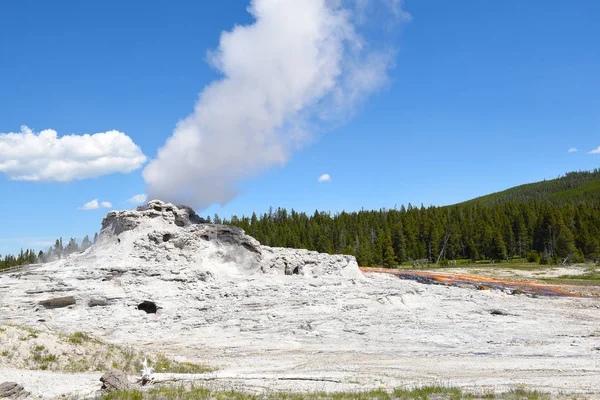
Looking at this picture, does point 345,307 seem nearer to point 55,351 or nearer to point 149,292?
point 149,292

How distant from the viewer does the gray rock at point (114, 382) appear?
12.7 meters

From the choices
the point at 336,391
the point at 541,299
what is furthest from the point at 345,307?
the point at 541,299

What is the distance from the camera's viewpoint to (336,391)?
501 inches

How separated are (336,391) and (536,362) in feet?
27.3

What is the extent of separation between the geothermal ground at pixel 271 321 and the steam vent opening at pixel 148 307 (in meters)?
0.35

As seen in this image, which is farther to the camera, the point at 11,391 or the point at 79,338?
the point at 79,338

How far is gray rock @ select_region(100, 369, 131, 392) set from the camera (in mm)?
12680

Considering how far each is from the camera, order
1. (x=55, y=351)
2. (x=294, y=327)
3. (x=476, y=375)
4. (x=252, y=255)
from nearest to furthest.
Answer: (x=476, y=375) → (x=55, y=351) → (x=294, y=327) → (x=252, y=255)

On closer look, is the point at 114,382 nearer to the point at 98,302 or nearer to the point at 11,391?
the point at 11,391

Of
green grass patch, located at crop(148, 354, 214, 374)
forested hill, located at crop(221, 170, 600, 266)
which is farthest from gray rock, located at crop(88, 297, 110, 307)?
forested hill, located at crop(221, 170, 600, 266)

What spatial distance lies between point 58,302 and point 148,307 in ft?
15.7

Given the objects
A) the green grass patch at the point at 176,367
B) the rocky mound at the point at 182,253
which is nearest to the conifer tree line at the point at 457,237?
the rocky mound at the point at 182,253

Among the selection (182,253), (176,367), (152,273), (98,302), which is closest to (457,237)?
(182,253)

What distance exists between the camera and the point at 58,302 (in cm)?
2536
